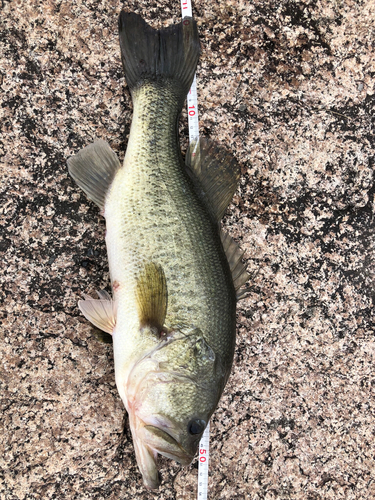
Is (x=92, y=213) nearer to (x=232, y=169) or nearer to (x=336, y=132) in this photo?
(x=232, y=169)

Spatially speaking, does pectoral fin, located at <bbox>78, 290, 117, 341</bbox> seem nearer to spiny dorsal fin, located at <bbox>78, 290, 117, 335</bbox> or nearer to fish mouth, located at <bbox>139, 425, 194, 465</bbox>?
spiny dorsal fin, located at <bbox>78, 290, 117, 335</bbox>

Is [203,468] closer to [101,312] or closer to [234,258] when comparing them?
[101,312]

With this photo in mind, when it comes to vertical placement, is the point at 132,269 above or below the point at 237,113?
below

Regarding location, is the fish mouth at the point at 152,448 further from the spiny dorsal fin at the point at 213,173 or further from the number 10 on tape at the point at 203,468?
the spiny dorsal fin at the point at 213,173

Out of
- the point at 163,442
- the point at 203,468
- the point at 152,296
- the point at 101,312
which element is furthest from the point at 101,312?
the point at 203,468

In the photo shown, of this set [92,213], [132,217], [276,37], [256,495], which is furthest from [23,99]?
[256,495]

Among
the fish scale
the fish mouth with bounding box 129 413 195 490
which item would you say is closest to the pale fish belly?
the fish scale

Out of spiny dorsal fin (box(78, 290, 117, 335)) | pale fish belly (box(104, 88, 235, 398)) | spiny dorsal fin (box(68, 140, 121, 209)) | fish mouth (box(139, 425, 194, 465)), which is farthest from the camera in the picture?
spiny dorsal fin (box(68, 140, 121, 209))
